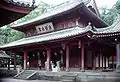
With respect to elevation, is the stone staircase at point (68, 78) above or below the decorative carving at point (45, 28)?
below

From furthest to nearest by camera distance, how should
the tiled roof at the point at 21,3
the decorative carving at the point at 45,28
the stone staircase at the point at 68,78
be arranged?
1. the decorative carving at the point at 45,28
2. the stone staircase at the point at 68,78
3. the tiled roof at the point at 21,3

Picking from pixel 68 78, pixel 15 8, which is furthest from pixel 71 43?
pixel 15 8

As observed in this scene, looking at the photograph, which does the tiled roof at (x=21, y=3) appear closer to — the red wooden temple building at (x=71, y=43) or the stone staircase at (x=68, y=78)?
the red wooden temple building at (x=71, y=43)

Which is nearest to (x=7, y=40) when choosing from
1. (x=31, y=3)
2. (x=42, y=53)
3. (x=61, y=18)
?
(x=42, y=53)

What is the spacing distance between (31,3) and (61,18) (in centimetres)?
1418

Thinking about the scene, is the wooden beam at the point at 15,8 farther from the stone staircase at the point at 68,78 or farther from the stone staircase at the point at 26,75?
the stone staircase at the point at 26,75

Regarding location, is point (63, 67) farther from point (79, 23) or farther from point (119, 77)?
point (119, 77)

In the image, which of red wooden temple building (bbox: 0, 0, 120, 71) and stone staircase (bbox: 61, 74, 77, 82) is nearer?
stone staircase (bbox: 61, 74, 77, 82)

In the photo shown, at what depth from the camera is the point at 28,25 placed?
23812 millimetres

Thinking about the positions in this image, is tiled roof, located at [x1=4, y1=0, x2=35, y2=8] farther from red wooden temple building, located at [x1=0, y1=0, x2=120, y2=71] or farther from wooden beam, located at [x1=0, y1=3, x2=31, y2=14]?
red wooden temple building, located at [x1=0, y1=0, x2=120, y2=71]

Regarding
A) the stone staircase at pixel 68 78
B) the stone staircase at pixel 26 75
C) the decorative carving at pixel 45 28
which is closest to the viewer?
the stone staircase at pixel 68 78

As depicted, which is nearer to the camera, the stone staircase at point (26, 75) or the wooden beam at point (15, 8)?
the wooden beam at point (15, 8)

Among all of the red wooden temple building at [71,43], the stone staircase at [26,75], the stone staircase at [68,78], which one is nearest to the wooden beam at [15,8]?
the red wooden temple building at [71,43]

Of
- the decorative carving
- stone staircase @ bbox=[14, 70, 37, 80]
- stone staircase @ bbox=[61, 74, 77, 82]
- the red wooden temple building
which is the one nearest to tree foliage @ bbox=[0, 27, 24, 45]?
the red wooden temple building
